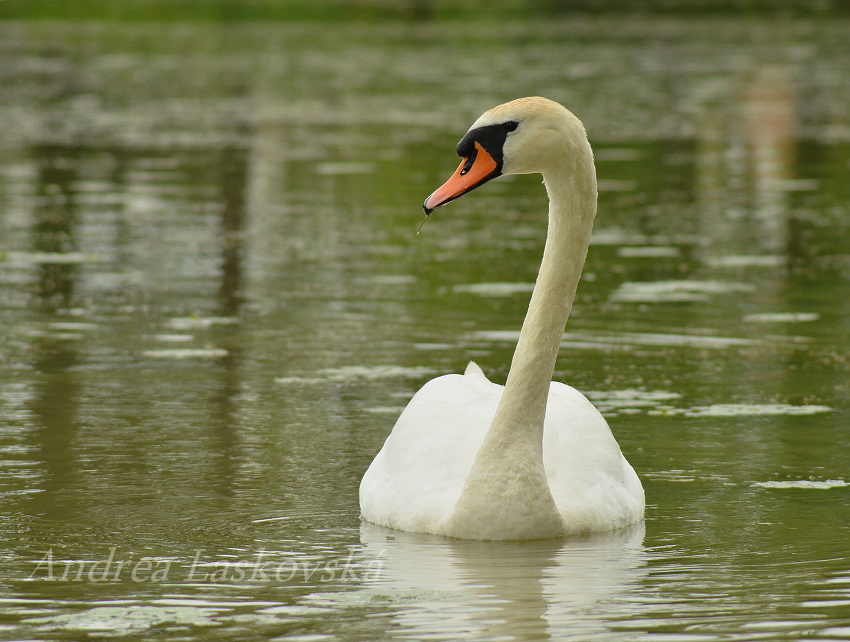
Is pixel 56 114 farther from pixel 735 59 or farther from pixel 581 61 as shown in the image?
pixel 735 59

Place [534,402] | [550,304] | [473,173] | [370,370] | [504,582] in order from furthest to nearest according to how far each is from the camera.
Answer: [370,370], [550,304], [534,402], [473,173], [504,582]

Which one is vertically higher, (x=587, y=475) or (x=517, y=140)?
(x=517, y=140)

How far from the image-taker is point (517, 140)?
6984mm

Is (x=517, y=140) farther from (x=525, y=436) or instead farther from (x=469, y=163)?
(x=525, y=436)

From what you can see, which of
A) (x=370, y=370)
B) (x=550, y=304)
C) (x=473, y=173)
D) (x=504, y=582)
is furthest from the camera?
(x=370, y=370)

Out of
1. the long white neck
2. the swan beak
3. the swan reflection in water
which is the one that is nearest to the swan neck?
the long white neck

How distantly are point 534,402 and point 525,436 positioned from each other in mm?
164

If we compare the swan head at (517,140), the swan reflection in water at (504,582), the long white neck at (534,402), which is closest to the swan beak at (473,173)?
the swan head at (517,140)

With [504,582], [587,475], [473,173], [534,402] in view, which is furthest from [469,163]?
[504,582]

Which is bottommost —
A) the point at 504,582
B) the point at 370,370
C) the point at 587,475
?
the point at 504,582

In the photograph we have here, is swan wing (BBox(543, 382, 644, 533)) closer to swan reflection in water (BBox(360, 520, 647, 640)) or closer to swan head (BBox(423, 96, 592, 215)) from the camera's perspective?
swan reflection in water (BBox(360, 520, 647, 640))

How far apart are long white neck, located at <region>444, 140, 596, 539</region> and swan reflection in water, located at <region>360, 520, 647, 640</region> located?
11 cm

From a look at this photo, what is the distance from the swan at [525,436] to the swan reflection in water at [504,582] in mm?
91

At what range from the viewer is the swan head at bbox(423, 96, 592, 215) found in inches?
273
